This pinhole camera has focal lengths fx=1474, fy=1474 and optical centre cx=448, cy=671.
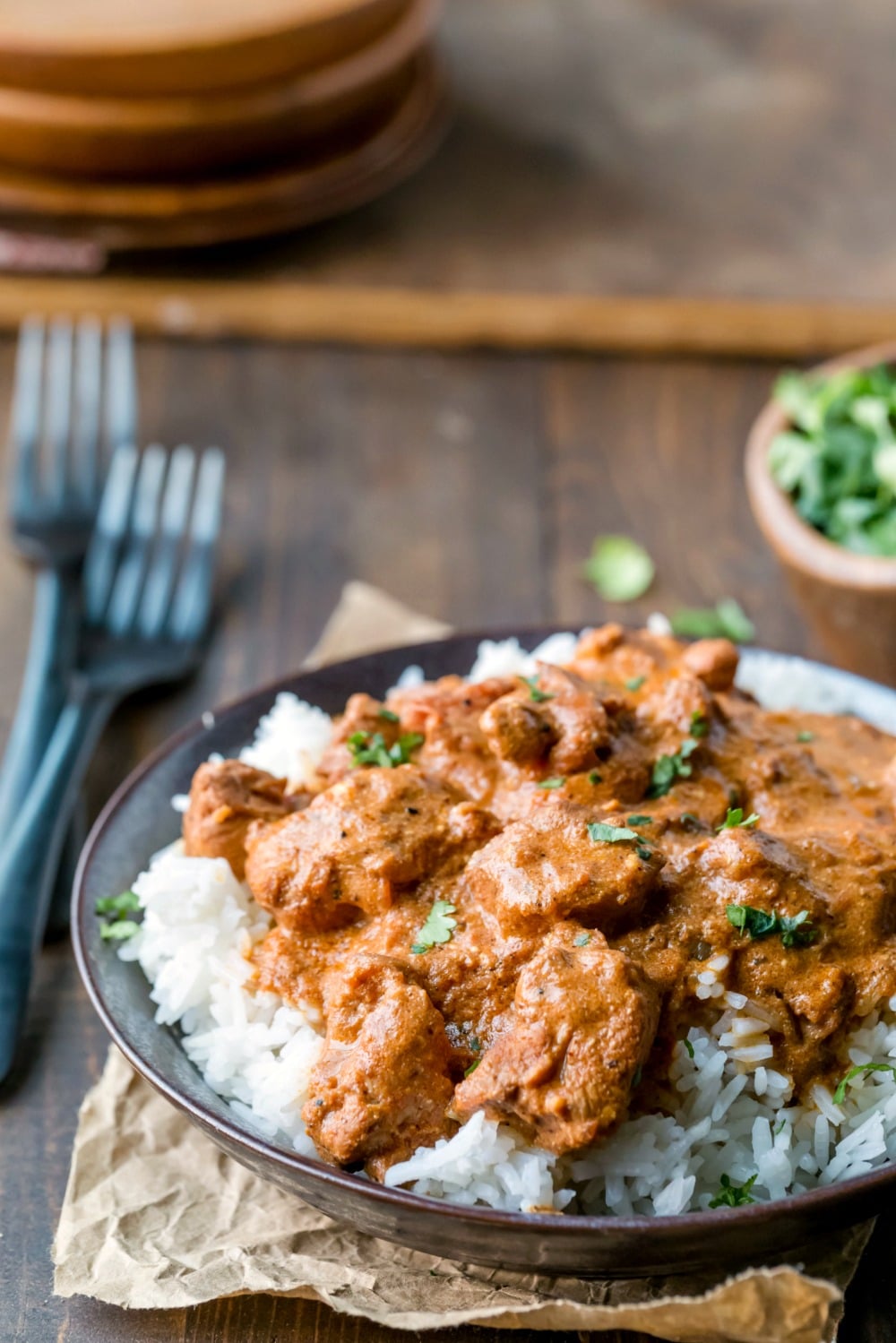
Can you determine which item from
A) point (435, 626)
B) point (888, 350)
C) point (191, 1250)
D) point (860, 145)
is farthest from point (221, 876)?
point (860, 145)

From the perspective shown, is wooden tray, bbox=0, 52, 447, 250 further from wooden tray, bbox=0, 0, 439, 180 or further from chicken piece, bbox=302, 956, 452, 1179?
chicken piece, bbox=302, 956, 452, 1179

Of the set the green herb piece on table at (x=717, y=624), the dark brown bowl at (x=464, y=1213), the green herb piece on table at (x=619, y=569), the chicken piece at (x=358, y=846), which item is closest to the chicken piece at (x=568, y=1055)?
the dark brown bowl at (x=464, y=1213)

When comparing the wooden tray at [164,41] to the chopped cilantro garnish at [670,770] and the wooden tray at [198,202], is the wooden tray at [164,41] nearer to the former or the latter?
the wooden tray at [198,202]

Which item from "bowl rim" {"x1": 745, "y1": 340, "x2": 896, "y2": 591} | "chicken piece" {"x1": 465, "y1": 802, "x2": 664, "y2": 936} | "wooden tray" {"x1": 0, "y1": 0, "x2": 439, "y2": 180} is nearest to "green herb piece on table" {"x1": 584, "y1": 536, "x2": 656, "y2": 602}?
"bowl rim" {"x1": 745, "y1": 340, "x2": 896, "y2": 591}

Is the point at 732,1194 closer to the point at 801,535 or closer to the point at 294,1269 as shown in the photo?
the point at 294,1269

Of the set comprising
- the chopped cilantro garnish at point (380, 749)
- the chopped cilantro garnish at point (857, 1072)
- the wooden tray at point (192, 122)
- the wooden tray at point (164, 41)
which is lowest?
the chopped cilantro garnish at point (857, 1072)
